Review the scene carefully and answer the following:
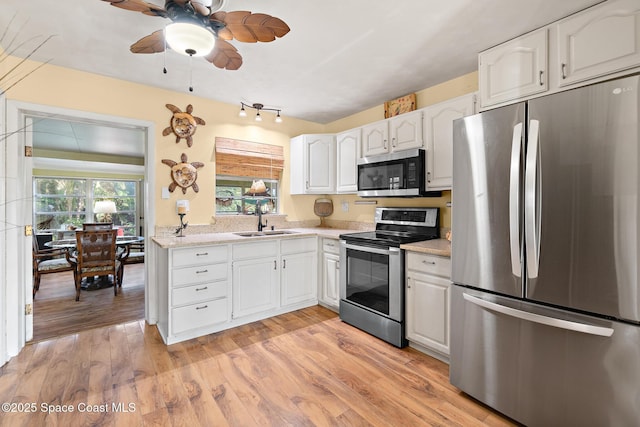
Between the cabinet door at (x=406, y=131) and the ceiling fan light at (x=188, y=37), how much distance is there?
1926 mm

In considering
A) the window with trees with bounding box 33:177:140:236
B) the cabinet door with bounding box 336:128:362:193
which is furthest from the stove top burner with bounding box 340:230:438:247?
the window with trees with bounding box 33:177:140:236

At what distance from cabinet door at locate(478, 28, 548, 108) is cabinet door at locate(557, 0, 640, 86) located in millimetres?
94

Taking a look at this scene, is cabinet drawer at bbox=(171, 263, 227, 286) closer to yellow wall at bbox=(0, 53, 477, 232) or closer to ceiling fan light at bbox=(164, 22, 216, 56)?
A: yellow wall at bbox=(0, 53, 477, 232)

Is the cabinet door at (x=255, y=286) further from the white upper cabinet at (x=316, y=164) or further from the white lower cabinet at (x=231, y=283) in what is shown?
the white upper cabinet at (x=316, y=164)

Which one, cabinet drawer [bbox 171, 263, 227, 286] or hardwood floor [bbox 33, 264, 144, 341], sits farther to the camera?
hardwood floor [bbox 33, 264, 144, 341]

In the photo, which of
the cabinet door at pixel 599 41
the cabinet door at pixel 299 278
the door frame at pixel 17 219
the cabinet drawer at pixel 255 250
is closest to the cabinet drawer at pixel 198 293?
the cabinet drawer at pixel 255 250

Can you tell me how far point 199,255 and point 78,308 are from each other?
6.87 feet

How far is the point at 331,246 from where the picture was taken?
3338 mm

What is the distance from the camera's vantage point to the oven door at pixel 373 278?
2.51 meters

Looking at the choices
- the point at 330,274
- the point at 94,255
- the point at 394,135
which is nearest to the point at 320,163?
the point at 394,135

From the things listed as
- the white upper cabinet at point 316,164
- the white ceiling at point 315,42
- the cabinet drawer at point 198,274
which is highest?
the white ceiling at point 315,42

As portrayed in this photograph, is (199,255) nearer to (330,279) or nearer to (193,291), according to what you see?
(193,291)

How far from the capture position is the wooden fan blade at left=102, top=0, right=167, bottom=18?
55.8 inches

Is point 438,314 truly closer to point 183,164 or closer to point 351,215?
point 351,215
